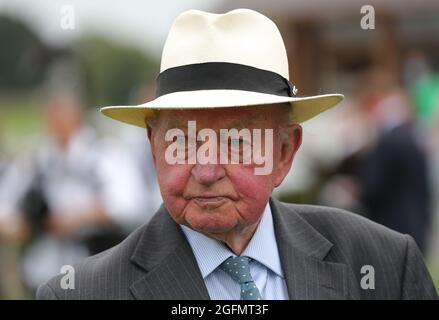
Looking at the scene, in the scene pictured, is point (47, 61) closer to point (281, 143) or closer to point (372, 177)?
point (372, 177)

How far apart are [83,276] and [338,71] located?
14.1m

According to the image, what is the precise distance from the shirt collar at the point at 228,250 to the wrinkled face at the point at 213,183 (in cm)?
10

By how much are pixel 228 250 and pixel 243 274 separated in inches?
3.3

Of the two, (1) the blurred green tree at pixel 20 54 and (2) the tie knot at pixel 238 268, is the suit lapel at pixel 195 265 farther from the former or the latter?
(1) the blurred green tree at pixel 20 54

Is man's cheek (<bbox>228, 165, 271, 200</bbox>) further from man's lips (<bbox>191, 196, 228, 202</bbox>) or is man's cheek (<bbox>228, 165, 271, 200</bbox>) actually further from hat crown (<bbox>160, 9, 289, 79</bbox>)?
hat crown (<bbox>160, 9, 289, 79</bbox>)

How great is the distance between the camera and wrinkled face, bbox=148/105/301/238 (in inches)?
113

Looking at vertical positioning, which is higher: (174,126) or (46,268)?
(174,126)

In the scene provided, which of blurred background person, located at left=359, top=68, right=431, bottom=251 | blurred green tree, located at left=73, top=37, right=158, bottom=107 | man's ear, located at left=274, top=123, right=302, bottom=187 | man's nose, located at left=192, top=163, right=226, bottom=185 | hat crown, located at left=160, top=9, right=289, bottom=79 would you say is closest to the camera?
man's nose, located at left=192, top=163, right=226, bottom=185

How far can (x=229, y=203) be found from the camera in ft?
9.48

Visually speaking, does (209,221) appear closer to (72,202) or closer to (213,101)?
(213,101)

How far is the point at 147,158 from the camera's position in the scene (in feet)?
32.2

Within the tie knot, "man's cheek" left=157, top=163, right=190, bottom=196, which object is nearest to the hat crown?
"man's cheek" left=157, top=163, right=190, bottom=196

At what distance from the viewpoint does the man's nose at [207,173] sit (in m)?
2.84
